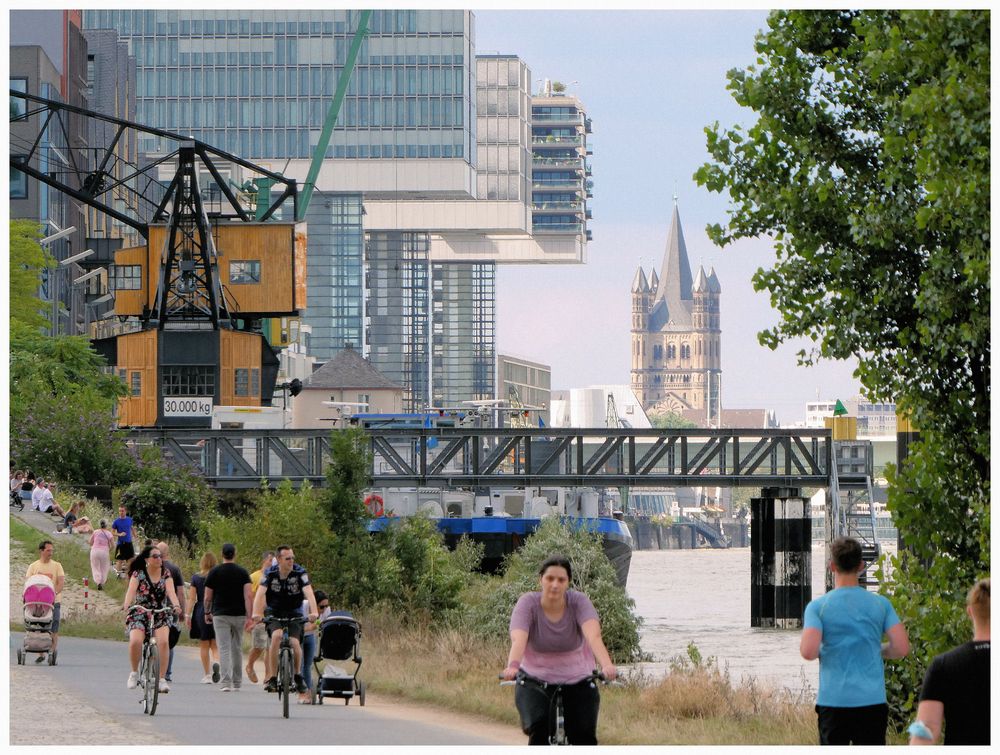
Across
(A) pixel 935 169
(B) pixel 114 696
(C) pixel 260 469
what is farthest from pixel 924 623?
(C) pixel 260 469

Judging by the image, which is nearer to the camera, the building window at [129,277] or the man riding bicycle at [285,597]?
the man riding bicycle at [285,597]

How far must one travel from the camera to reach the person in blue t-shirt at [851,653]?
11.7m

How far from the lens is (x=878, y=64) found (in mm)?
19312

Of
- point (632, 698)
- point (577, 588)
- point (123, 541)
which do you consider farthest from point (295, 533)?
point (632, 698)

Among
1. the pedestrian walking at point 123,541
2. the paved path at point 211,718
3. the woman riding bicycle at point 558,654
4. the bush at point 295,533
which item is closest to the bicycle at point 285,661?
the paved path at point 211,718

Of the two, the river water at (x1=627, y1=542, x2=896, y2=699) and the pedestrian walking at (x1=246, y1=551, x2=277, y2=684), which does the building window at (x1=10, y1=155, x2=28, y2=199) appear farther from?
the pedestrian walking at (x1=246, y1=551, x2=277, y2=684)

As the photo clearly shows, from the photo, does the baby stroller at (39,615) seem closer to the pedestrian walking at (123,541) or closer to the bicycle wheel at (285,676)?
the bicycle wheel at (285,676)

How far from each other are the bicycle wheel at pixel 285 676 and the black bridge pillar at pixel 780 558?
44.8 m

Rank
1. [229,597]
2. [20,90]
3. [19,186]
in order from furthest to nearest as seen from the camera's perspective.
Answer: [19,186]
[20,90]
[229,597]

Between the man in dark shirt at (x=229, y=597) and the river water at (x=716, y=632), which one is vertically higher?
the man in dark shirt at (x=229, y=597)

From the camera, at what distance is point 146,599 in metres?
21.9

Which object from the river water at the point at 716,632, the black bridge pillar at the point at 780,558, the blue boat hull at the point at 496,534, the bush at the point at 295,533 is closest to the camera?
the bush at the point at 295,533

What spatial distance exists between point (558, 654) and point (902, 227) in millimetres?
8746

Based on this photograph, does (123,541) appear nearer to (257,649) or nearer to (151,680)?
(257,649)
